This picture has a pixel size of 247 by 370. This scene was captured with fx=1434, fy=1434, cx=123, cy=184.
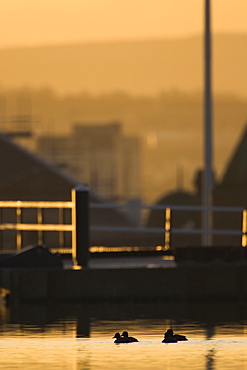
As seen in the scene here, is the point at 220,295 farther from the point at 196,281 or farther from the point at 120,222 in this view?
the point at 120,222

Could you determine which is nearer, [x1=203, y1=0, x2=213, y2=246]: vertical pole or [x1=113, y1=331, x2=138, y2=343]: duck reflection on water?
[x1=113, y1=331, x2=138, y2=343]: duck reflection on water

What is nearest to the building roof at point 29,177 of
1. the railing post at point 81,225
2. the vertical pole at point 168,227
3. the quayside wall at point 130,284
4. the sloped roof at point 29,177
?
the sloped roof at point 29,177

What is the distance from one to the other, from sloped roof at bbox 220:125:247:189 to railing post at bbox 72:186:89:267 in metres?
28.1

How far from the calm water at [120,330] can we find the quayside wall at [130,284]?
70cm

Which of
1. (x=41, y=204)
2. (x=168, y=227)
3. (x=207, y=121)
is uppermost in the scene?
(x=207, y=121)

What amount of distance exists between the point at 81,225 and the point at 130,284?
1.61 meters

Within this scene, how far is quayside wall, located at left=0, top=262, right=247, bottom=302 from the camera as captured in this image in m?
23.1

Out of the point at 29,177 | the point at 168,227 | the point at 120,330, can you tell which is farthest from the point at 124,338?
the point at 29,177

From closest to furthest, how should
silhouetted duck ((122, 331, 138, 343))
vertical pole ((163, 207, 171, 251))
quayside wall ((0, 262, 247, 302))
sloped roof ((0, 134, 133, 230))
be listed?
silhouetted duck ((122, 331, 138, 343))
quayside wall ((0, 262, 247, 302))
vertical pole ((163, 207, 171, 251))
sloped roof ((0, 134, 133, 230))

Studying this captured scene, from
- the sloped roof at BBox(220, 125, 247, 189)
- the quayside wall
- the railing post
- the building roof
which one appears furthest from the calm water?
the building roof

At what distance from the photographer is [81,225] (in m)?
24.3

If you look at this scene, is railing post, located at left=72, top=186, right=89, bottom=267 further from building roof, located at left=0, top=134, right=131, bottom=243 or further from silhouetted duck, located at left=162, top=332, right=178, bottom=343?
building roof, located at left=0, top=134, right=131, bottom=243

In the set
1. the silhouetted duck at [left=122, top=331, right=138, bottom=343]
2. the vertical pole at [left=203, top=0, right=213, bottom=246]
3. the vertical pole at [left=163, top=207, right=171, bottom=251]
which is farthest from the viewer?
the vertical pole at [left=203, top=0, right=213, bottom=246]

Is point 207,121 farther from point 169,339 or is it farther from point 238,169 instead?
point 238,169
